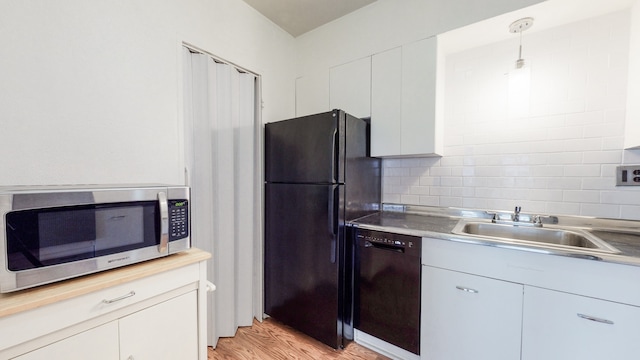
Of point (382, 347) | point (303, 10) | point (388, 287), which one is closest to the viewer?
point (388, 287)

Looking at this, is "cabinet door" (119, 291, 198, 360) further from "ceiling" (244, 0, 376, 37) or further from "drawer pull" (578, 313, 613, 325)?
"ceiling" (244, 0, 376, 37)

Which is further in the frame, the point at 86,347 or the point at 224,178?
the point at 224,178

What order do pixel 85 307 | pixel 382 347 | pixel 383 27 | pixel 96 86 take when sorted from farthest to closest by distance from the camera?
1. pixel 383 27
2. pixel 382 347
3. pixel 96 86
4. pixel 85 307

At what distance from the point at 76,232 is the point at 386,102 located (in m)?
1.92

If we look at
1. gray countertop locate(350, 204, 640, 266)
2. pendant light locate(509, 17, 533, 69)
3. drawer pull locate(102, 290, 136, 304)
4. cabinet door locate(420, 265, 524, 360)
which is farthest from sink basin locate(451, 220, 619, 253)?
drawer pull locate(102, 290, 136, 304)

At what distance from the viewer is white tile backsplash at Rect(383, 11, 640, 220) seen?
4.82 ft

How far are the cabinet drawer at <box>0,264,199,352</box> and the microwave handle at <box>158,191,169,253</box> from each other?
0.11 meters

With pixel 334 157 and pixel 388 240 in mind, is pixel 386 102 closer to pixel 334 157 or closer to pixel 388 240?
pixel 334 157

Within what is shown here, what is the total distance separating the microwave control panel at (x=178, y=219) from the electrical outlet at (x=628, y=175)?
96.6 inches

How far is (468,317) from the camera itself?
1.37m

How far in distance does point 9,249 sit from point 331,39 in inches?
92.6

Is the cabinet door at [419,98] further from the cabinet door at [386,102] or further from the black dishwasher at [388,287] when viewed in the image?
the black dishwasher at [388,287]

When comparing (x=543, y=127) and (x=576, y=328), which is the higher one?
(x=543, y=127)

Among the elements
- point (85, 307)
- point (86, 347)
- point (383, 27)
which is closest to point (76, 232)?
point (85, 307)
